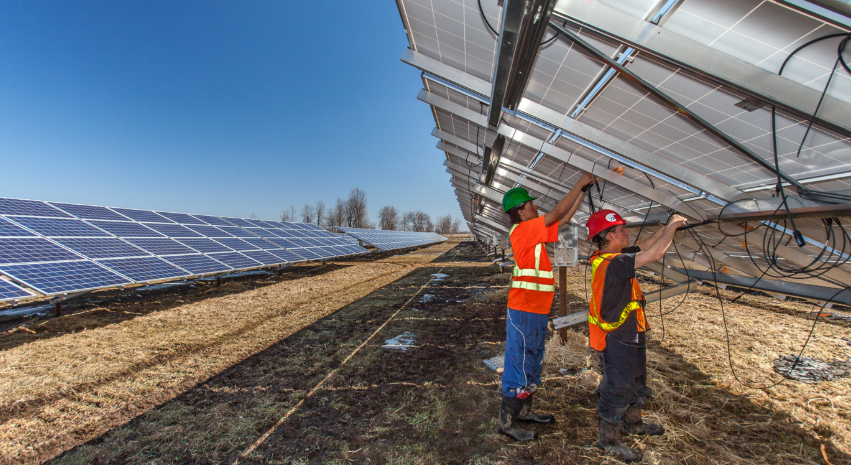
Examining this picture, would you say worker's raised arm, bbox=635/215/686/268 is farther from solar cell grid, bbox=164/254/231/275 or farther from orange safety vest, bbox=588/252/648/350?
solar cell grid, bbox=164/254/231/275

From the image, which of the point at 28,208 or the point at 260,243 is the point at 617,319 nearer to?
the point at 28,208

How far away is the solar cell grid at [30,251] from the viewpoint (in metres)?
6.58

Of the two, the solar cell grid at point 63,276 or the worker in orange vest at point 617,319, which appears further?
the solar cell grid at point 63,276

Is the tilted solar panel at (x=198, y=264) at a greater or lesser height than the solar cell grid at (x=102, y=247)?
lesser

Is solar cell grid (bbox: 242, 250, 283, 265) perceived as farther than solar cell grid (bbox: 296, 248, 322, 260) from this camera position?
No

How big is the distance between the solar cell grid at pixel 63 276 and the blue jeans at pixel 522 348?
8095mm

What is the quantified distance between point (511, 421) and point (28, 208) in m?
13.9

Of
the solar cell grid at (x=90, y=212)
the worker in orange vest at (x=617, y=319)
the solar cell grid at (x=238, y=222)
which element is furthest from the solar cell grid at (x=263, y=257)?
the worker in orange vest at (x=617, y=319)

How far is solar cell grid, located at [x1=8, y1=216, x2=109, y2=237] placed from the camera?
8156 mm

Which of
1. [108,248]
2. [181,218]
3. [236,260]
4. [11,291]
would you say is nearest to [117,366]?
[11,291]

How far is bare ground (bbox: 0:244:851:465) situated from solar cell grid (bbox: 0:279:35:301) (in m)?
0.84

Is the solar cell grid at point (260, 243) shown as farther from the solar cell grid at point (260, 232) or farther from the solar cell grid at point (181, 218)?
the solar cell grid at point (181, 218)

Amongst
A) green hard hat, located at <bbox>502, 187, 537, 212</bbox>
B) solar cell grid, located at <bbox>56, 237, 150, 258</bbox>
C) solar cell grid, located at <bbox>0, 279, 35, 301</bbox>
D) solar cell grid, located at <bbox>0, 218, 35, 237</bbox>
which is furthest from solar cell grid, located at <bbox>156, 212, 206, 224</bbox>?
green hard hat, located at <bbox>502, 187, 537, 212</bbox>

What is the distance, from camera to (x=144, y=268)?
26.6 ft
